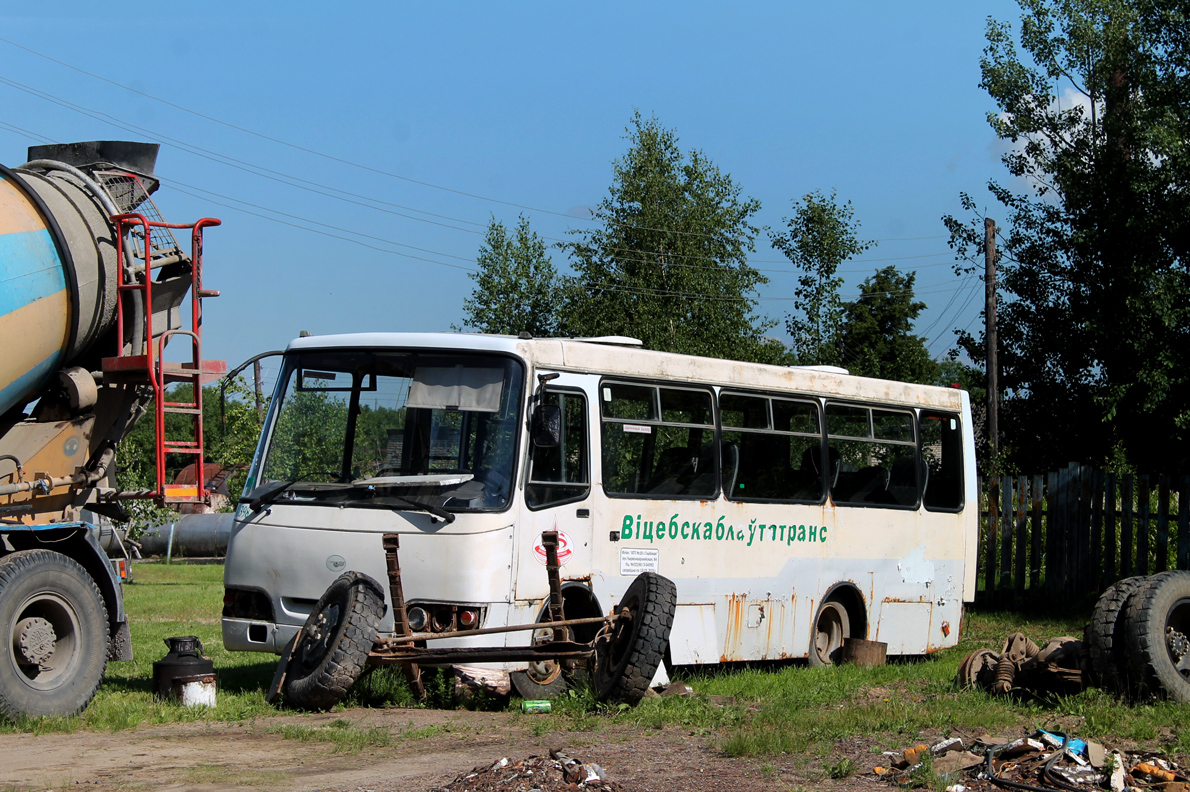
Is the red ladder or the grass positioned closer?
the grass

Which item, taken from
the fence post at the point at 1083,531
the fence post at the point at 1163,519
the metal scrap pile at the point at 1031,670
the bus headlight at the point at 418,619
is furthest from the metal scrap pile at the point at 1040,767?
the fence post at the point at 1083,531

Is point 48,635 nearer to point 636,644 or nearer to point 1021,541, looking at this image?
point 636,644

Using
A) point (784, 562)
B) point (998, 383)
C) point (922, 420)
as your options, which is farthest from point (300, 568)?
point (998, 383)

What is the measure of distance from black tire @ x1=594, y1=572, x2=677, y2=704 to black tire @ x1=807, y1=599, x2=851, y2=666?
3841mm

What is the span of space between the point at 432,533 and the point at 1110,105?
1640 cm

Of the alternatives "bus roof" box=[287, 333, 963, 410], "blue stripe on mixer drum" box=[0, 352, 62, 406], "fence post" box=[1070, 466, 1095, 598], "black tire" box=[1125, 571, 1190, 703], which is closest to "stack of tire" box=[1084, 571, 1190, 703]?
"black tire" box=[1125, 571, 1190, 703]

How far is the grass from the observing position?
23.4 ft

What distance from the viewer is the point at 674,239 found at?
38750 mm

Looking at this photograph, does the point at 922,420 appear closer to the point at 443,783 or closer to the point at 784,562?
the point at 784,562

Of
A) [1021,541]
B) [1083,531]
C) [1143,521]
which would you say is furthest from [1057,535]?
[1143,521]

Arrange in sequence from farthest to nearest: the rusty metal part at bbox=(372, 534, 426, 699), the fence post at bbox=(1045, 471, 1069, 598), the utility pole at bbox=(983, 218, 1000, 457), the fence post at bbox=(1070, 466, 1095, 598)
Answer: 1. the utility pole at bbox=(983, 218, 1000, 457)
2. the fence post at bbox=(1045, 471, 1069, 598)
3. the fence post at bbox=(1070, 466, 1095, 598)
4. the rusty metal part at bbox=(372, 534, 426, 699)

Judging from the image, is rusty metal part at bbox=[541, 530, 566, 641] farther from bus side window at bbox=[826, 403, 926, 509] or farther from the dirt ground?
bus side window at bbox=[826, 403, 926, 509]

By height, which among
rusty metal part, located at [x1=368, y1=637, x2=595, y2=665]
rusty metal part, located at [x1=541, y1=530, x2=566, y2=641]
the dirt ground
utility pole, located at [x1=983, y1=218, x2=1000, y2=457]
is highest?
utility pole, located at [x1=983, y1=218, x2=1000, y2=457]

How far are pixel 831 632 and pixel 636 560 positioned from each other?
3151 mm
